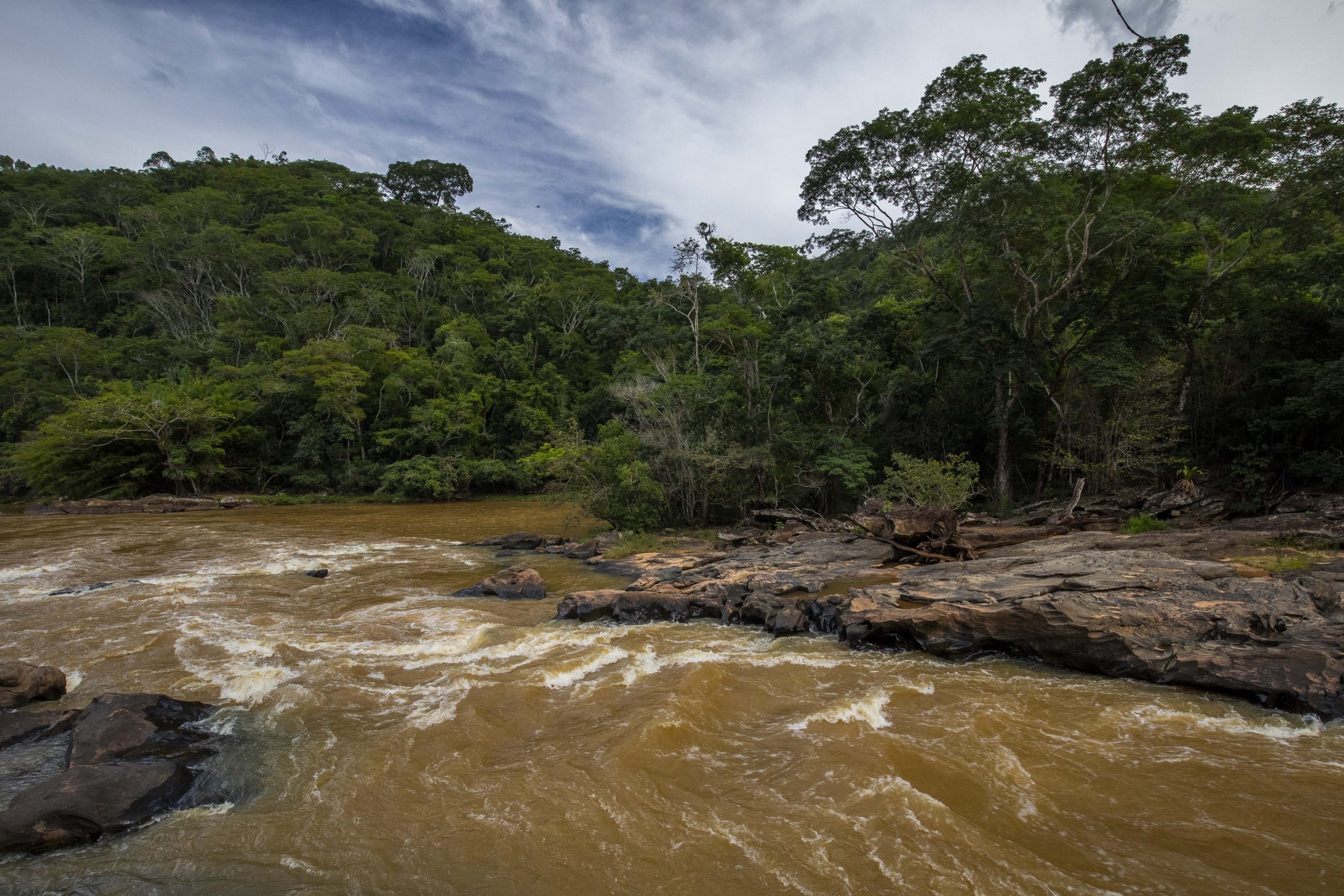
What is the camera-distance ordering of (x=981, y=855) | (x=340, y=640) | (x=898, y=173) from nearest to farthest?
1. (x=981, y=855)
2. (x=340, y=640)
3. (x=898, y=173)

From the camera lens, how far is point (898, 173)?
17969mm

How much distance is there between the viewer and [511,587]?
1130 cm

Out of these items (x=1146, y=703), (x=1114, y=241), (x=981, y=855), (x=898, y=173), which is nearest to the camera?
(x=981, y=855)

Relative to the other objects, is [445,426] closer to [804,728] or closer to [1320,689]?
[804,728]

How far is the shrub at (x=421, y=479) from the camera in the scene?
104 ft

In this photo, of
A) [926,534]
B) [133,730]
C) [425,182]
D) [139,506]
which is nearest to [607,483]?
[926,534]

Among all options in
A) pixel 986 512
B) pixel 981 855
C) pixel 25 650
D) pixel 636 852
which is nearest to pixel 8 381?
pixel 25 650

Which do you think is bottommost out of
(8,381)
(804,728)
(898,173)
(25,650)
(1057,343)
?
(25,650)

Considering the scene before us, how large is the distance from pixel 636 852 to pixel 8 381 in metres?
45.6

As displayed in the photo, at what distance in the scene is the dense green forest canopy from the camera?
49.1 ft

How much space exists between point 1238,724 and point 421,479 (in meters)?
33.4

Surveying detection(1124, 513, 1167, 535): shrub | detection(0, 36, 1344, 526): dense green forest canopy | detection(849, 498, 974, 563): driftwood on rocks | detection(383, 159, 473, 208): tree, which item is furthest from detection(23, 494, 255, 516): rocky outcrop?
detection(383, 159, 473, 208): tree

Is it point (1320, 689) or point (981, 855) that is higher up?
point (1320, 689)

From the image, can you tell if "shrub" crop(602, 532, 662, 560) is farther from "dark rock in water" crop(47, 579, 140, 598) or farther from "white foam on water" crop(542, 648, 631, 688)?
"dark rock in water" crop(47, 579, 140, 598)
